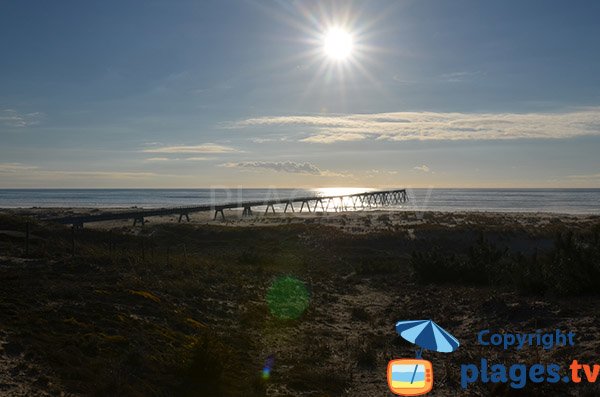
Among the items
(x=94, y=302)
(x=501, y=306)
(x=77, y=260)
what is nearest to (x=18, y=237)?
(x=77, y=260)

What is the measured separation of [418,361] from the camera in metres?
8.96

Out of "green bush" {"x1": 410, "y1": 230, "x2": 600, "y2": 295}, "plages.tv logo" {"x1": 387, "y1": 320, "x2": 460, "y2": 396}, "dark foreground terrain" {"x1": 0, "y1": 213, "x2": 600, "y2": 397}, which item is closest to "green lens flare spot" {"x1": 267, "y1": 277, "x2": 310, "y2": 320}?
"dark foreground terrain" {"x1": 0, "y1": 213, "x2": 600, "y2": 397}

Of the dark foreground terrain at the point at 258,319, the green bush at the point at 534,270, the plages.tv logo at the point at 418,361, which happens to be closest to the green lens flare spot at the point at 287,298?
the dark foreground terrain at the point at 258,319

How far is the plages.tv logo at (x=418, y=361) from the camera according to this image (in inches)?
309

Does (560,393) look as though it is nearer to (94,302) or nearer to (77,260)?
(94,302)

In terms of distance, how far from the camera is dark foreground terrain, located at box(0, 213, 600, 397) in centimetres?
892

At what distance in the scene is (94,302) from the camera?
12180 mm

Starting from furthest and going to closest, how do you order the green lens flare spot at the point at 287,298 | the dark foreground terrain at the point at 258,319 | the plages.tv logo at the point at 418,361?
the green lens flare spot at the point at 287,298 < the dark foreground terrain at the point at 258,319 < the plages.tv logo at the point at 418,361

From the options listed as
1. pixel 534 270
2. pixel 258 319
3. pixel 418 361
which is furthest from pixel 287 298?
pixel 418 361

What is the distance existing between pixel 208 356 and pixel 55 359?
2.85m

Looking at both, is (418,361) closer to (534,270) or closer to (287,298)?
(534,270)

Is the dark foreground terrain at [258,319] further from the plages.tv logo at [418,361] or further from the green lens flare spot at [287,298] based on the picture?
the plages.tv logo at [418,361]

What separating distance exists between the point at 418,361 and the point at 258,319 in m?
7.25

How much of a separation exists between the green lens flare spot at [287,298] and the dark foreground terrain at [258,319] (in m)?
0.08
